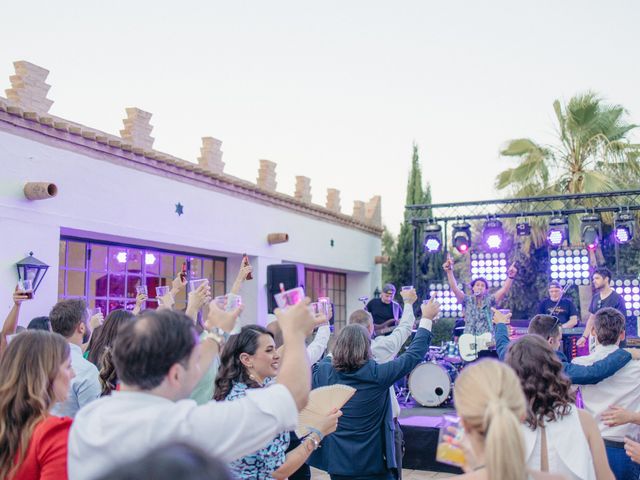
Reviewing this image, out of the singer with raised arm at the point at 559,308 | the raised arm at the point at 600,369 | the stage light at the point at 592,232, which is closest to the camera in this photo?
the raised arm at the point at 600,369

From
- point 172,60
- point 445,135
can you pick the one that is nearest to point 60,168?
point 172,60

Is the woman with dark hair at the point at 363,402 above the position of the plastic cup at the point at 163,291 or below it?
below

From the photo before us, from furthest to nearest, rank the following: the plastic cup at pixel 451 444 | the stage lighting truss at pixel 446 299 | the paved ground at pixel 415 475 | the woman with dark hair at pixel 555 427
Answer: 1. the stage lighting truss at pixel 446 299
2. the paved ground at pixel 415 475
3. the woman with dark hair at pixel 555 427
4. the plastic cup at pixel 451 444

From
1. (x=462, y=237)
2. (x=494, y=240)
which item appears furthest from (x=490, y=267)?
(x=462, y=237)

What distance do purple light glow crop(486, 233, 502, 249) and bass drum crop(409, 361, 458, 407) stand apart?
339cm

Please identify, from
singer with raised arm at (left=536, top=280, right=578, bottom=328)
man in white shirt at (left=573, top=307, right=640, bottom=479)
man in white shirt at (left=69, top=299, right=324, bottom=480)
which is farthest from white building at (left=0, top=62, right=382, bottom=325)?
man in white shirt at (left=69, top=299, right=324, bottom=480)

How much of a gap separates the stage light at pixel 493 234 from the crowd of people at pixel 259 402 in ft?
26.6

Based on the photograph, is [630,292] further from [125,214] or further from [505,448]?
[505,448]

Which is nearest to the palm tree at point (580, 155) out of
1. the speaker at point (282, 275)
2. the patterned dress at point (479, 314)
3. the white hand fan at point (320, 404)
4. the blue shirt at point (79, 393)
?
the patterned dress at point (479, 314)

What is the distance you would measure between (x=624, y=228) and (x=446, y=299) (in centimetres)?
340

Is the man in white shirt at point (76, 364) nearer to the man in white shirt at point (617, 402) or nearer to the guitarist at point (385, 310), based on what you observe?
the man in white shirt at point (617, 402)

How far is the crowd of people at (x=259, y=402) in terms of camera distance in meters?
1.52

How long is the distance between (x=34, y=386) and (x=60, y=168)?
655 cm

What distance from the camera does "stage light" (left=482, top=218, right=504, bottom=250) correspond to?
11820 mm
